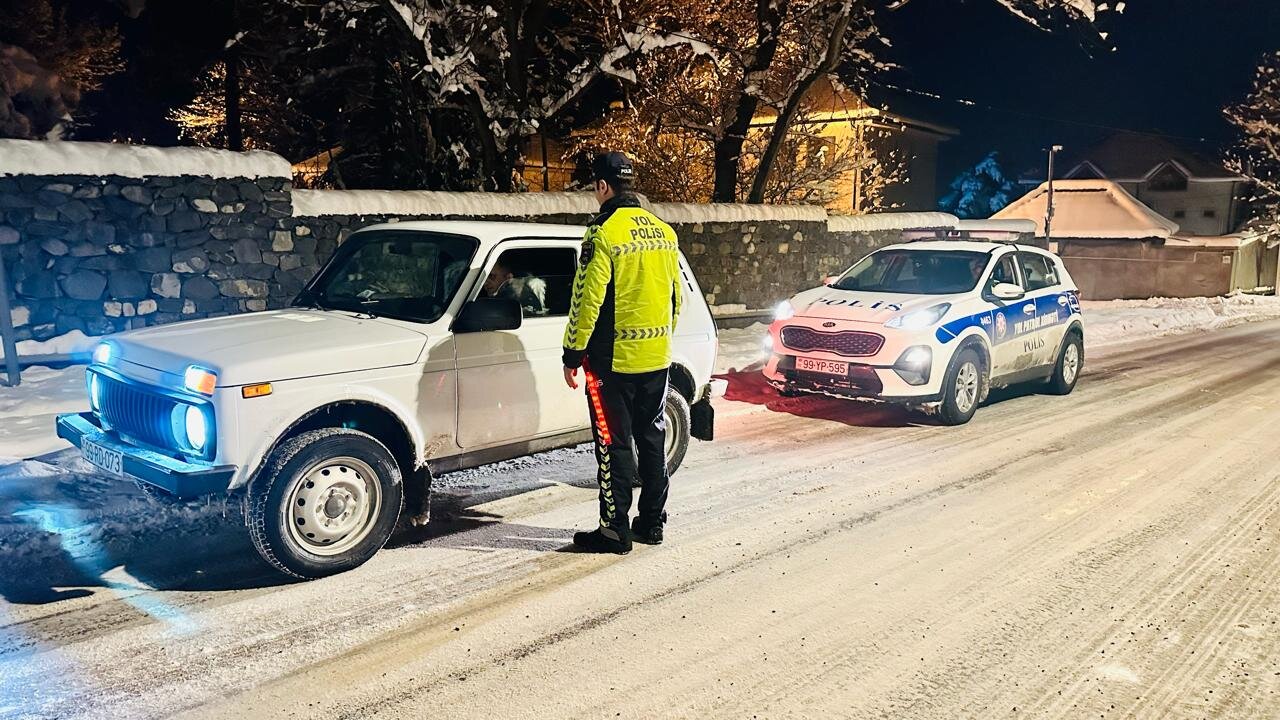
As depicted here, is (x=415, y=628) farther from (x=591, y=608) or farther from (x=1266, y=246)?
(x=1266, y=246)

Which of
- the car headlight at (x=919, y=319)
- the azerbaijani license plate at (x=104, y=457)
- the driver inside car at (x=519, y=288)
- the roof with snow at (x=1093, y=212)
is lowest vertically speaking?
the azerbaijani license plate at (x=104, y=457)

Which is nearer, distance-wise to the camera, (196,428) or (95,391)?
(196,428)

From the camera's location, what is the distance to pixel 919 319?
8.64 metres

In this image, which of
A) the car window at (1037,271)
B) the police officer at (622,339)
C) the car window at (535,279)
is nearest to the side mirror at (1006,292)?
the car window at (1037,271)

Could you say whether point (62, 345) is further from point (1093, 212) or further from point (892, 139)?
point (1093, 212)

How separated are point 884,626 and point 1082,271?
45.3m

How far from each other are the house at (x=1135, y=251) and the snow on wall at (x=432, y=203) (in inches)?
1384

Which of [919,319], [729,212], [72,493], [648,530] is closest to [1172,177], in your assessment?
[729,212]

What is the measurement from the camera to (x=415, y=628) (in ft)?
13.5

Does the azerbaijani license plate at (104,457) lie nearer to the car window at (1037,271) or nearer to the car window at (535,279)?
the car window at (535,279)

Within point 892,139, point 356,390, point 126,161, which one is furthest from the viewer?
point 892,139

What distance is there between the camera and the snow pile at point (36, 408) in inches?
255

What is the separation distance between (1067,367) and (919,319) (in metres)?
3.18

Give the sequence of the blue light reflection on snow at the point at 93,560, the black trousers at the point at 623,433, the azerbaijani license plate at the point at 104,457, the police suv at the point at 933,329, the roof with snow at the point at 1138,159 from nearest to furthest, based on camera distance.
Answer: the blue light reflection on snow at the point at 93,560 < the azerbaijani license plate at the point at 104,457 < the black trousers at the point at 623,433 < the police suv at the point at 933,329 < the roof with snow at the point at 1138,159
